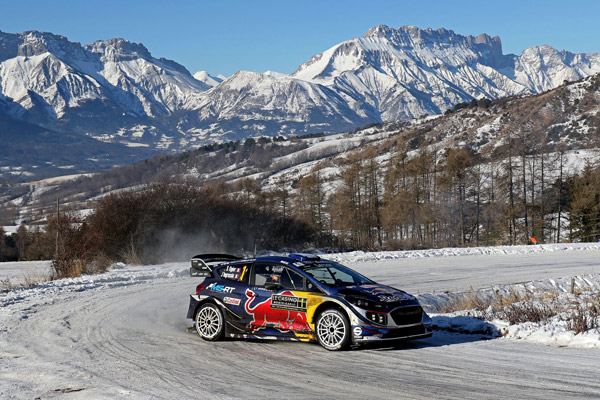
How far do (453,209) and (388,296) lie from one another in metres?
49.1

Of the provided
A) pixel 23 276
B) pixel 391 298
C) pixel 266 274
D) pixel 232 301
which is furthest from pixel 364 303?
pixel 23 276

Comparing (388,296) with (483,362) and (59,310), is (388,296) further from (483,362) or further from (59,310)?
(59,310)

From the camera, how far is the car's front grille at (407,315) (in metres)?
9.93

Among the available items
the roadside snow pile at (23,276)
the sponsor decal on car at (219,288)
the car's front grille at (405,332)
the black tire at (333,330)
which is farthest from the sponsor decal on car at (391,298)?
the roadside snow pile at (23,276)

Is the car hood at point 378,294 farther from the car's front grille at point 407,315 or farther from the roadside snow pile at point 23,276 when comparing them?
the roadside snow pile at point 23,276

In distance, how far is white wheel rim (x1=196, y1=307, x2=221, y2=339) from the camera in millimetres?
11406

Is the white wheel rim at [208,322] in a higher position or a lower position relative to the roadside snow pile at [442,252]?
lower

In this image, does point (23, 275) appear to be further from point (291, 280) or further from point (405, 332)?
point (405, 332)

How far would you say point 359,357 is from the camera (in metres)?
9.61

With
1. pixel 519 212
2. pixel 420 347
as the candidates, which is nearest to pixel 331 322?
pixel 420 347

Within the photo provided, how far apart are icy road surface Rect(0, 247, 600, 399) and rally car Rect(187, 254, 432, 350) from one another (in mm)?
277

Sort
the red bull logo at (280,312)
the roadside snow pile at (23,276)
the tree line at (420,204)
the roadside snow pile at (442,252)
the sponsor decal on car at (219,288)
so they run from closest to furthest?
1. the red bull logo at (280,312)
2. the sponsor decal on car at (219,288)
3. the roadside snow pile at (23,276)
4. the roadside snow pile at (442,252)
5. the tree line at (420,204)

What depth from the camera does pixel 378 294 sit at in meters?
10.2

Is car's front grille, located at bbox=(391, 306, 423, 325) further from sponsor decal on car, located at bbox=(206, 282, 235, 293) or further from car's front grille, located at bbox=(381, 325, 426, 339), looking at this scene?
sponsor decal on car, located at bbox=(206, 282, 235, 293)
